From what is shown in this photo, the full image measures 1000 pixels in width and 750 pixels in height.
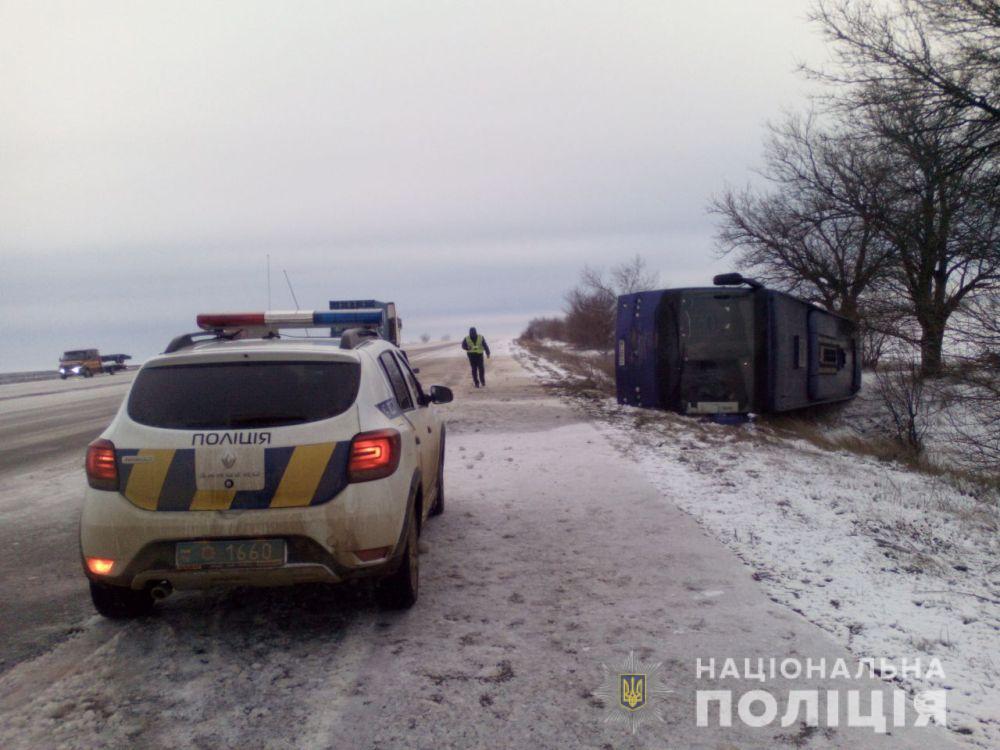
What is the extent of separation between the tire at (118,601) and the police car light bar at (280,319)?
3.18 metres

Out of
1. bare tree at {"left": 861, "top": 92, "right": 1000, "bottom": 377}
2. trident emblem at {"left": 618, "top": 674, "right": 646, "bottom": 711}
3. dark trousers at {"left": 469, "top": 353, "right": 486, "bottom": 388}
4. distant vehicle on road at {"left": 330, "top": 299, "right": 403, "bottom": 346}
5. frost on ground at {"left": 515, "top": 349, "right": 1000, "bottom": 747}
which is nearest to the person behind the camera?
trident emblem at {"left": 618, "top": 674, "right": 646, "bottom": 711}

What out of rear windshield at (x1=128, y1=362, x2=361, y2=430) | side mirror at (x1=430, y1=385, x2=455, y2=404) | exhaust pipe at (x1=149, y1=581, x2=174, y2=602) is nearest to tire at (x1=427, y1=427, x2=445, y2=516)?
side mirror at (x1=430, y1=385, x2=455, y2=404)

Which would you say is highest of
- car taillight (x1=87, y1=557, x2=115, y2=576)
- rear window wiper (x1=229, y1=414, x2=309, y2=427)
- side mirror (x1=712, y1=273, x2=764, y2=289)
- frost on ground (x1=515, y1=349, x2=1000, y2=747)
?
side mirror (x1=712, y1=273, x2=764, y2=289)

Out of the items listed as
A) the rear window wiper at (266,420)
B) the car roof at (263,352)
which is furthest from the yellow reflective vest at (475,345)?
the rear window wiper at (266,420)

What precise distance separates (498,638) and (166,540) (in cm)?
200

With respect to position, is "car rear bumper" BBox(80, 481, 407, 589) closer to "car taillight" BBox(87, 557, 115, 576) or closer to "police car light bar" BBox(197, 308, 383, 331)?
→ "car taillight" BBox(87, 557, 115, 576)

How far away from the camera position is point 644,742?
328 cm

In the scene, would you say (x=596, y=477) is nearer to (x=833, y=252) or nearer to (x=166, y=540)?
(x=166, y=540)

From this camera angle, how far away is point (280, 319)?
8617 millimetres

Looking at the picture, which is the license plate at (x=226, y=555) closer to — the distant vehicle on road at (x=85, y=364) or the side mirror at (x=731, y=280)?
the side mirror at (x=731, y=280)

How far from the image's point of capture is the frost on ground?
4137 millimetres

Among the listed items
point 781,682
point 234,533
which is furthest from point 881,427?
point 234,533

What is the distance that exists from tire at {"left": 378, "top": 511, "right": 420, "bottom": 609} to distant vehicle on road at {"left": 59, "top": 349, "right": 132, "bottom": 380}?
165ft

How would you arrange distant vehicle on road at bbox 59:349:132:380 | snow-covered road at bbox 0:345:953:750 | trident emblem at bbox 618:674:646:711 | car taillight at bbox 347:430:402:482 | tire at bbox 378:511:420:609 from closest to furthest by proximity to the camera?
1. snow-covered road at bbox 0:345:953:750
2. trident emblem at bbox 618:674:646:711
3. car taillight at bbox 347:430:402:482
4. tire at bbox 378:511:420:609
5. distant vehicle on road at bbox 59:349:132:380
